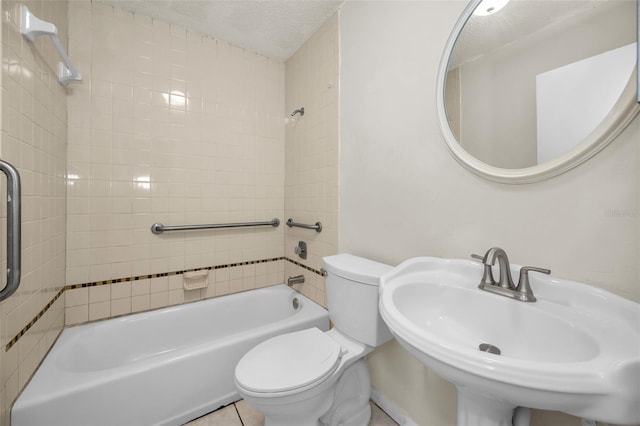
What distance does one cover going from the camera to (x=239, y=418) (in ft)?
4.03

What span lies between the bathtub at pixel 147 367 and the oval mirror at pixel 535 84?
4.17 feet

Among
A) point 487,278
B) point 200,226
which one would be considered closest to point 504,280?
point 487,278

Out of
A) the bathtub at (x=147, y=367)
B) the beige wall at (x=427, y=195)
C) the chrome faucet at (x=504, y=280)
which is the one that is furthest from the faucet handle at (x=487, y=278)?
the bathtub at (x=147, y=367)

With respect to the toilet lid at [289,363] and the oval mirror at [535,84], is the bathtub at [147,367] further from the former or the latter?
the oval mirror at [535,84]

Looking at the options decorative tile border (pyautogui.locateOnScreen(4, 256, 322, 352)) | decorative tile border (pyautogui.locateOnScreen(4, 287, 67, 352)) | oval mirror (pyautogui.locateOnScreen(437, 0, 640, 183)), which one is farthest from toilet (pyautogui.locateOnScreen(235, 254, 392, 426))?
decorative tile border (pyautogui.locateOnScreen(4, 287, 67, 352))

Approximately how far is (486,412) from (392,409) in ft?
2.22

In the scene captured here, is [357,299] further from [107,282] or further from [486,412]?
[107,282]

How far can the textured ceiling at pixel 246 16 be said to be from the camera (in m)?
1.47

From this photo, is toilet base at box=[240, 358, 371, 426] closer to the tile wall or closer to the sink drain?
the sink drain

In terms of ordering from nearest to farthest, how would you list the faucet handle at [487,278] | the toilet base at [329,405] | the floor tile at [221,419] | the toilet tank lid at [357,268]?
the faucet handle at [487,278] < the toilet base at [329,405] < the toilet tank lid at [357,268] < the floor tile at [221,419]

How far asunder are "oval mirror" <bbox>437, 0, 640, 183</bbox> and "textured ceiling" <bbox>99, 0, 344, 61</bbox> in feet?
3.16

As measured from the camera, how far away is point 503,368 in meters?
0.46

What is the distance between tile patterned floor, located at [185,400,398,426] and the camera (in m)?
1.20

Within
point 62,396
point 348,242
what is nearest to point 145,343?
point 62,396
